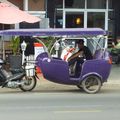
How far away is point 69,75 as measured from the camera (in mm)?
16141

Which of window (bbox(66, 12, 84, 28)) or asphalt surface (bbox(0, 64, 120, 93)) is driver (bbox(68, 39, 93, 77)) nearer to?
asphalt surface (bbox(0, 64, 120, 93))

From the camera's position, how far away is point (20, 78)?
16188 mm

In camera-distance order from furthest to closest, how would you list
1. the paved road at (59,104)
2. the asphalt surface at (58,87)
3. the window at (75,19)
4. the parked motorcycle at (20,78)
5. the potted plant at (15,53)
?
the window at (75,19) → the potted plant at (15,53) → the asphalt surface at (58,87) → the parked motorcycle at (20,78) → the paved road at (59,104)

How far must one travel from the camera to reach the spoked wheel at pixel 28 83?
16328mm

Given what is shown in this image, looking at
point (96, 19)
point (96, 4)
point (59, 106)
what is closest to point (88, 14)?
point (96, 19)

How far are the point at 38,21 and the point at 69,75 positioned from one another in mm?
6791

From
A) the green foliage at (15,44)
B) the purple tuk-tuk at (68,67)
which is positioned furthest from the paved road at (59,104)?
the green foliage at (15,44)

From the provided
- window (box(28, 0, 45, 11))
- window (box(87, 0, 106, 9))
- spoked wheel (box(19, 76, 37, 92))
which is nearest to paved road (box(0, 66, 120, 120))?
spoked wheel (box(19, 76, 37, 92))

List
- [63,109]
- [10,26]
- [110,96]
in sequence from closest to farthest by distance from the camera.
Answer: [63,109] → [110,96] → [10,26]

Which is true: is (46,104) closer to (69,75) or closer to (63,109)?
(63,109)

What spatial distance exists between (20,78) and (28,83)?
42 centimetres

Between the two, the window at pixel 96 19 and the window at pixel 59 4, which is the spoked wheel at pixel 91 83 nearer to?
the window at pixel 59 4

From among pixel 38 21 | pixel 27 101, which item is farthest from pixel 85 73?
pixel 38 21

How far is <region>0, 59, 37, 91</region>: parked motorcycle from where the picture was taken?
16.1 meters
